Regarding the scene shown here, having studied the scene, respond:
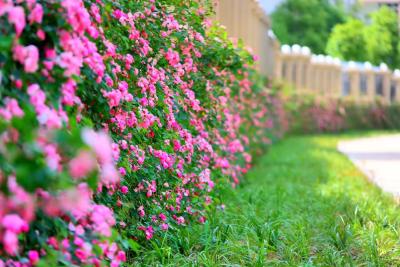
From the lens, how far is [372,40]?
3419cm

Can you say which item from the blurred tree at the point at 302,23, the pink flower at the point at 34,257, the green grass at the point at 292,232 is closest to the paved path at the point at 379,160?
the green grass at the point at 292,232

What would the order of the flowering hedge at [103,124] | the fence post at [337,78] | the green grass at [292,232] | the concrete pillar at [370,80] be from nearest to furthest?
1. the flowering hedge at [103,124]
2. the green grass at [292,232]
3. the fence post at [337,78]
4. the concrete pillar at [370,80]

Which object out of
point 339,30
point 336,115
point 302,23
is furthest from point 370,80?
point 302,23

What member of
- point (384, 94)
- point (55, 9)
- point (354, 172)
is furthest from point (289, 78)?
point (55, 9)

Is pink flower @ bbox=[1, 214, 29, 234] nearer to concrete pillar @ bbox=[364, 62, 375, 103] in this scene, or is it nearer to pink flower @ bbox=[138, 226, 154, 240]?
pink flower @ bbox=[138, 226, 154, 240]

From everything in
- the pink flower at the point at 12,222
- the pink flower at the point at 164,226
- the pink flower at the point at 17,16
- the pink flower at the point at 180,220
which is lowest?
the pink flower at the point at 180,220

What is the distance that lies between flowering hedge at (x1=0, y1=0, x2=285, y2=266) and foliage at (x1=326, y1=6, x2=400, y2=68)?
2805cm

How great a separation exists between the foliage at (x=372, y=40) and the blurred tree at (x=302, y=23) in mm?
4683

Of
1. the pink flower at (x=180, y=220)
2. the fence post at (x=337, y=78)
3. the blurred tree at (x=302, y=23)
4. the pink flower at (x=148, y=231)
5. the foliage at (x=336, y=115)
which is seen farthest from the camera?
the blurred tree at (x=302, y=23)

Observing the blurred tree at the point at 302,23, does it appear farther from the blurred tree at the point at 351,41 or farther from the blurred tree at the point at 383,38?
the blurred tree at the point at 383,38

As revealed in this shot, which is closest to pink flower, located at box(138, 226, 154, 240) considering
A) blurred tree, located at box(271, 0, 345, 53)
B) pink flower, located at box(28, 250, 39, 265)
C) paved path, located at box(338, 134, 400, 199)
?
pink flower, located at box(28, 250, 39, 265)

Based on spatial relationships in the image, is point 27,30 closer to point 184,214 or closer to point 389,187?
point 184,214

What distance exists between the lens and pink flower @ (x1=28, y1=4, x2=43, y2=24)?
2527mm

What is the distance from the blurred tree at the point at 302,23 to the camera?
39438mm
